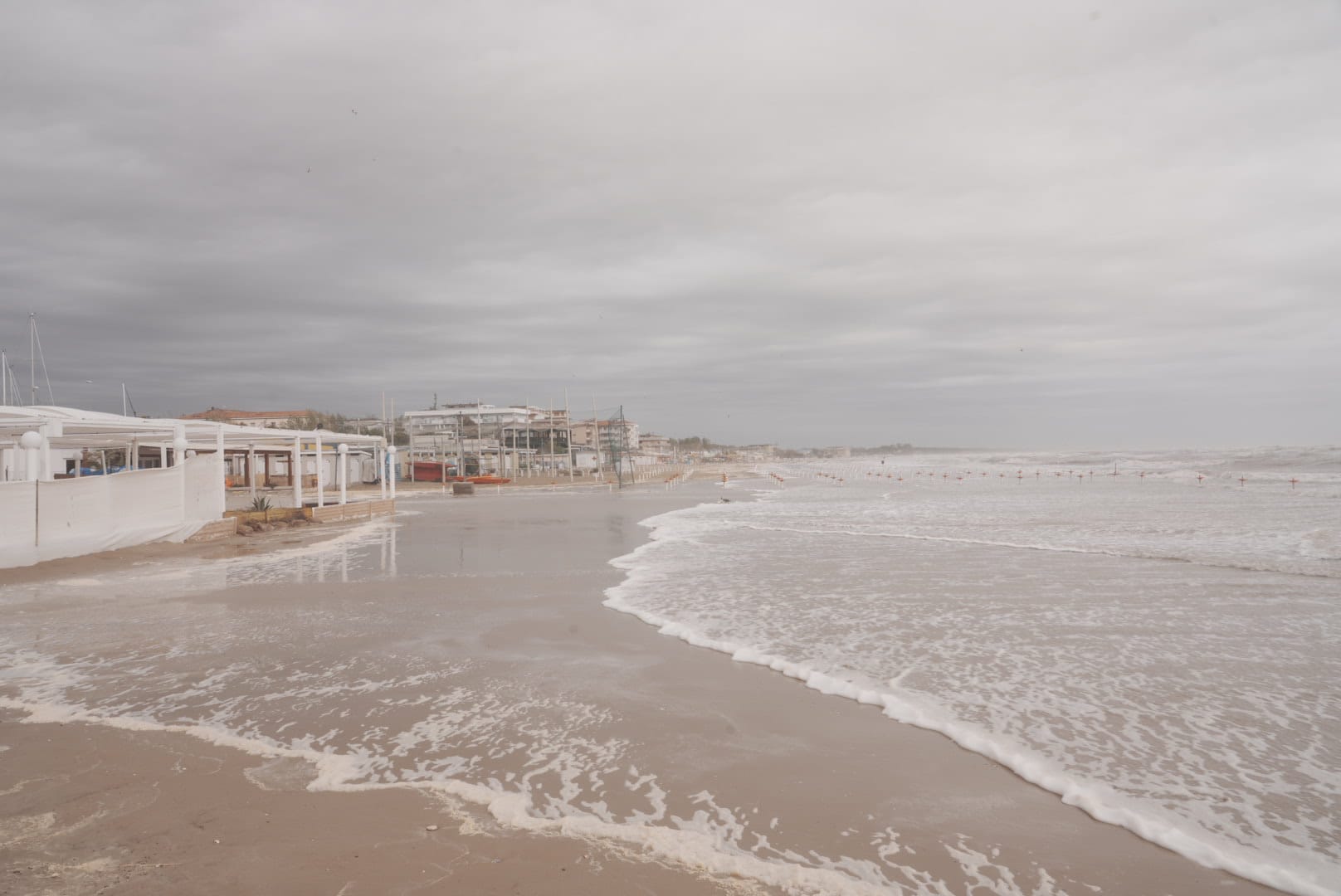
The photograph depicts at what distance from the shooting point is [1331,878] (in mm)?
3396

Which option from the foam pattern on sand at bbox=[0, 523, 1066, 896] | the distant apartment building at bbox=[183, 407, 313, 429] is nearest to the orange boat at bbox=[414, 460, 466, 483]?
the distant apartment building at bbox=[183, 407, 313, 429]

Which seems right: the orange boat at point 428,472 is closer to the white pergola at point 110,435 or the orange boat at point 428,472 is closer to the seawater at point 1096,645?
the white pergola at point 110,435

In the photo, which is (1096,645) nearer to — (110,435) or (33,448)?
(33,448)

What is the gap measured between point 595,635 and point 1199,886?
547 cm

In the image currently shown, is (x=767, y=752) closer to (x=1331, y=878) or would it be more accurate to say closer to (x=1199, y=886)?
(x=1199, y=886)

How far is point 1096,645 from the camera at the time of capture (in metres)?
7.30

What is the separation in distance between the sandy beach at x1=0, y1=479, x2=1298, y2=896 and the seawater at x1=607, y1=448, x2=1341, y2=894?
1.25ft

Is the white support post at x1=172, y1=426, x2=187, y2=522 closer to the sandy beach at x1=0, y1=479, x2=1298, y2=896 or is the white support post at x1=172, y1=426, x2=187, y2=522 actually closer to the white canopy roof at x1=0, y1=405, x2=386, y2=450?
the white canopy roof at x1=0, y1=405, x2=386, y2=450

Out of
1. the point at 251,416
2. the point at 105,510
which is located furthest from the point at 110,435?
the point at 251,416

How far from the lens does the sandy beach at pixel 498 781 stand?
11.0 feet

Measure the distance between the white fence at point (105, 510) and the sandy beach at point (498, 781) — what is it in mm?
5711

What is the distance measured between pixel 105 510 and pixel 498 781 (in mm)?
14242

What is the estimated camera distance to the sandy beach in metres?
3.35

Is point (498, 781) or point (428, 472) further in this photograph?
point (428, 472)
